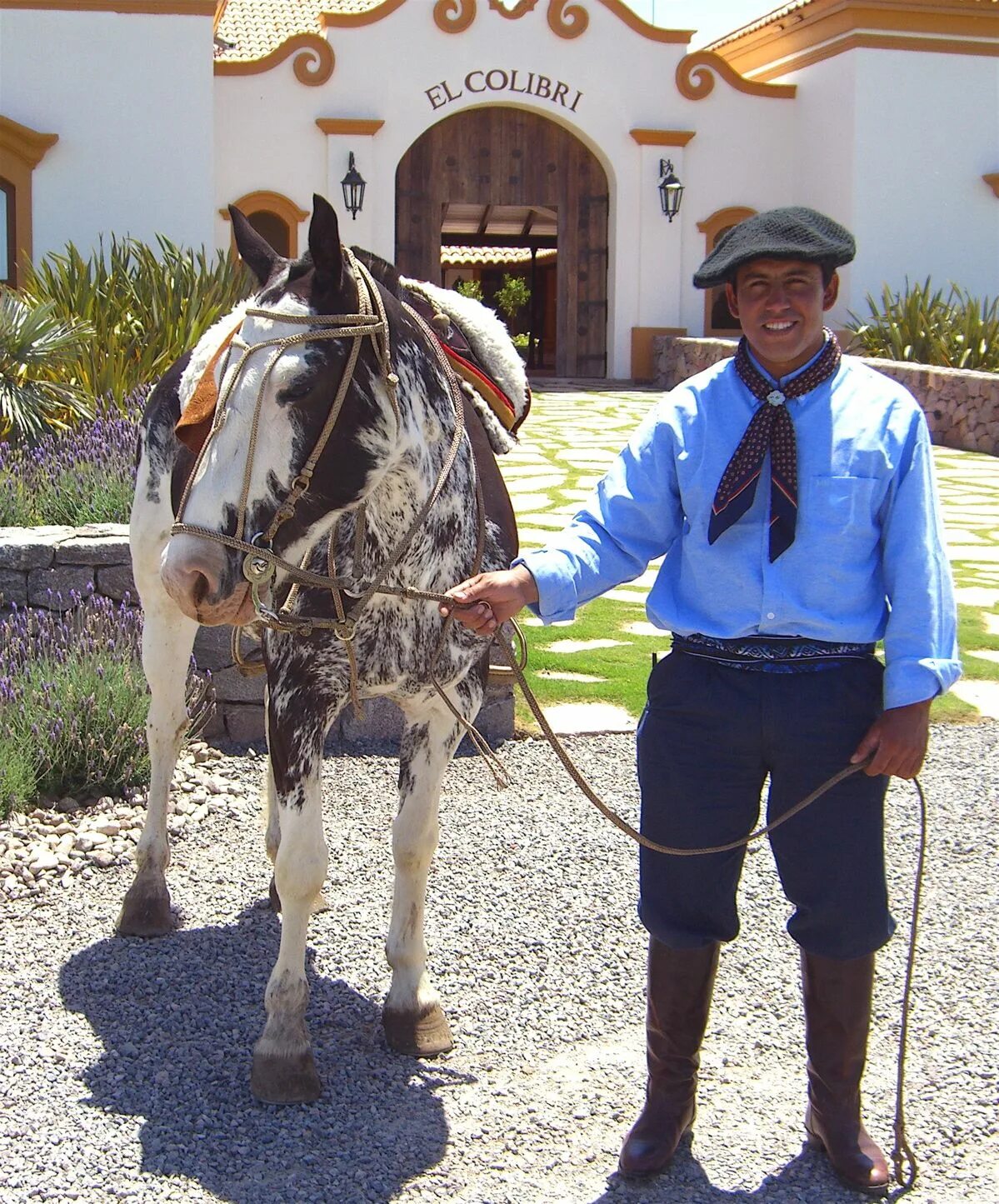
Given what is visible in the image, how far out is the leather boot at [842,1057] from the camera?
110 inches

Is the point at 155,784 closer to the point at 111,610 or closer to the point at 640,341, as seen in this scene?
the point at 111,610

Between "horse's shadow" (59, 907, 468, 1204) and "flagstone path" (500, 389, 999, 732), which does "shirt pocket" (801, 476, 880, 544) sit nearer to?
"horse's shadow" (59, 907, 468, 1204)

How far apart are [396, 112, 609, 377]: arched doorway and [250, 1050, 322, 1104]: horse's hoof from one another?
1740cm

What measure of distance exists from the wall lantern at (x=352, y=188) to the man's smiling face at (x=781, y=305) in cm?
1664

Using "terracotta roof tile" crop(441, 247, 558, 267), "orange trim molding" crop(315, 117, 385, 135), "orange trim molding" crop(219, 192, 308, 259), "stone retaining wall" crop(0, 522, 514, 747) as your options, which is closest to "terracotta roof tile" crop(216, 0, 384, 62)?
"orange trim molding" crop(315, 117, 385, 135)

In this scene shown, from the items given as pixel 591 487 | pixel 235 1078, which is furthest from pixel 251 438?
pixel 591 487

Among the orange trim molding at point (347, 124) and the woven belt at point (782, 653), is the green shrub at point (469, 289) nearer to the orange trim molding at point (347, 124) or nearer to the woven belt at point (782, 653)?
the orange trim molding at point (347, 124)

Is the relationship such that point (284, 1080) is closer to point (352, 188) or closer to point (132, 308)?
point (132, 308)

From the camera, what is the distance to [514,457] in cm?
1294

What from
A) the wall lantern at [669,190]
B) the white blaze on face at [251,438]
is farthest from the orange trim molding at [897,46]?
the white blaze on face at [251,438]

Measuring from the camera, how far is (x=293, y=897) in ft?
10.8

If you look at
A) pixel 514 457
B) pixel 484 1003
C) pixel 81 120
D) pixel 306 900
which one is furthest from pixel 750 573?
pixel 81 120

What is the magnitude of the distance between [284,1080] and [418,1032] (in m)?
0.40

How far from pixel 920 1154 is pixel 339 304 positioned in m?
2.25
